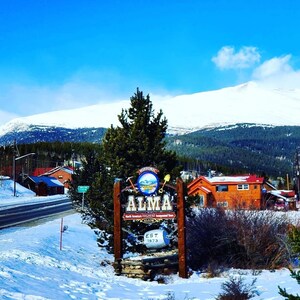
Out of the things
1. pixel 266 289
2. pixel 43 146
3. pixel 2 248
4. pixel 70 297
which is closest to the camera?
pixel 70 297

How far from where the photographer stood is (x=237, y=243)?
18328 mm

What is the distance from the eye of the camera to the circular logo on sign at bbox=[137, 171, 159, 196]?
52.2 feet

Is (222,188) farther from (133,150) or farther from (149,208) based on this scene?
(149,208)

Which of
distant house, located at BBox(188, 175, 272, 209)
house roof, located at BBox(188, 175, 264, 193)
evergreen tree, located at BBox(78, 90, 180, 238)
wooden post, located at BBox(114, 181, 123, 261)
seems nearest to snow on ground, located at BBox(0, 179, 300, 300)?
wooden post, located at BBox(114, 181, 123, 261)

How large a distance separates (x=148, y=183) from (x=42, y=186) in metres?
69.0

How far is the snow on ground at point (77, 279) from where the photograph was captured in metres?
11.5

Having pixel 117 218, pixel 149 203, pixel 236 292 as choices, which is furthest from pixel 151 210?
pixel 236 292

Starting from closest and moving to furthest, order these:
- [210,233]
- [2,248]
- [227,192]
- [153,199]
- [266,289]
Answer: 1. [266,289]
2. [2,248]
3. [153,199]
4. [210,233]
5. [227,192]

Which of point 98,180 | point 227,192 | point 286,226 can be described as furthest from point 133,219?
point 227,192

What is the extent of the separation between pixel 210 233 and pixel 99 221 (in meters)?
4.66

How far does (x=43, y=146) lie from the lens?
7534 inches

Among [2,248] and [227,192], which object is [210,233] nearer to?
[2,248]

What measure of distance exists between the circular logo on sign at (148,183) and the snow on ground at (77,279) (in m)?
3.08

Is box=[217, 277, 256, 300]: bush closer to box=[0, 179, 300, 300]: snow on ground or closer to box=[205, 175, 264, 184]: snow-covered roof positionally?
box=[0, 179, 300, 300]: snow on ground
